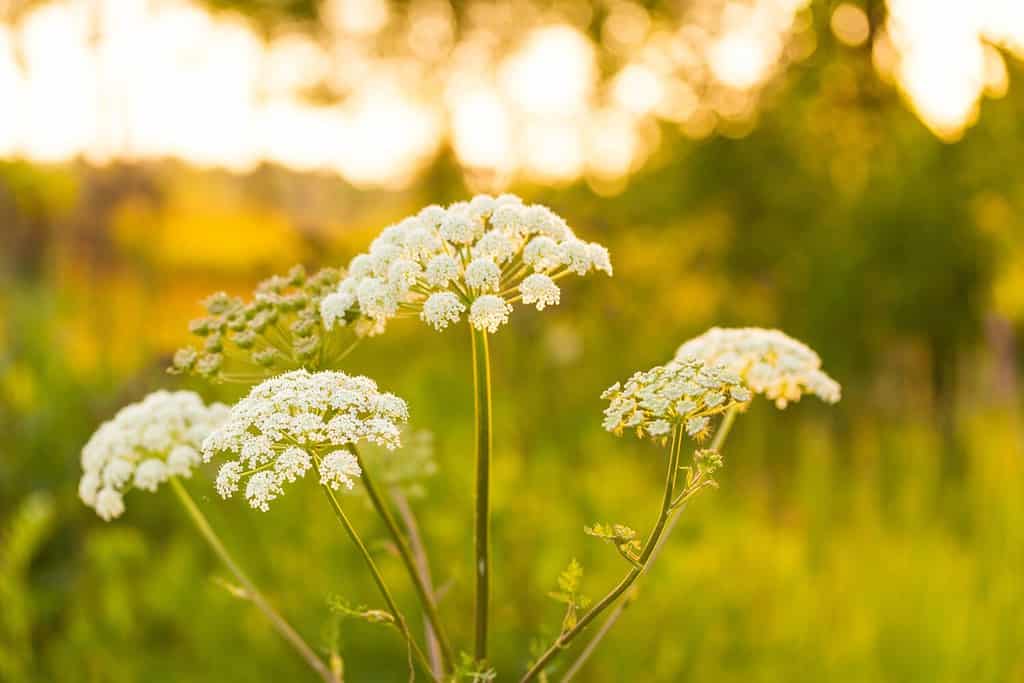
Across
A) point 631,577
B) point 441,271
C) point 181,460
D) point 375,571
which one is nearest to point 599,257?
point 441,271

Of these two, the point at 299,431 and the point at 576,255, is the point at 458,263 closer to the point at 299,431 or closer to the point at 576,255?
the point at 576,255

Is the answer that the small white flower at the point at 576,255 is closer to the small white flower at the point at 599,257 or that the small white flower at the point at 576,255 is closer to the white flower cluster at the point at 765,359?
the small white flower at the point at 599,257

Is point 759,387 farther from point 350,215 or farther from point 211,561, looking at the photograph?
point 350,215

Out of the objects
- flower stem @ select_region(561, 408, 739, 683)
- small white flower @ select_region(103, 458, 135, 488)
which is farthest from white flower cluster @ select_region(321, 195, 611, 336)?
small white flower @ select_region(103, 458, 135, 488)

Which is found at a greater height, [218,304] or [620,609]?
[218,304]

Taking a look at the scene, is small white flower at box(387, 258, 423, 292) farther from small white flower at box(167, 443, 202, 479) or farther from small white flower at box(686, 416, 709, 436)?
small white flower at box(167, 443, 202, 479)

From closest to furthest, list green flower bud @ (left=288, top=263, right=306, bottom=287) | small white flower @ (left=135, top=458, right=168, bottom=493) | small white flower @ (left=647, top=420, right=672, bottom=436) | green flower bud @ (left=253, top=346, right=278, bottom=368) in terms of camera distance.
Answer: small white flower @ (left=647, top=420, right=672, bottom=436) < green flower bud @ (left=253, top=346, right=278, bottom=368) < small white flower @ (left=135, top=458, right=168, bottom=493) < green flower bud @ (left=288, top=263, right=306, bottom=287)
